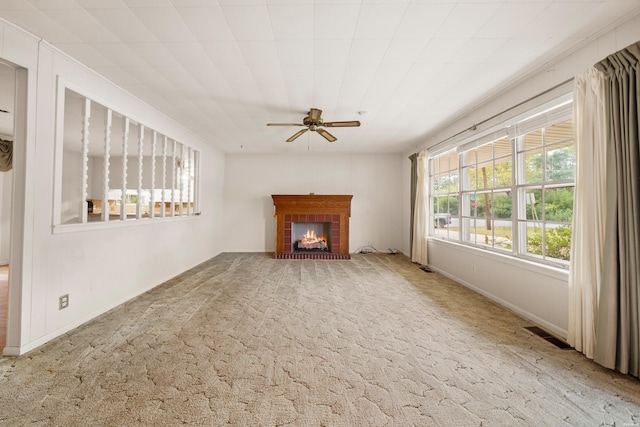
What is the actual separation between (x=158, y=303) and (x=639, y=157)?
447cm

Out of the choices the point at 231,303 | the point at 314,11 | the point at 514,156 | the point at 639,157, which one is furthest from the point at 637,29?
the point at 231,303

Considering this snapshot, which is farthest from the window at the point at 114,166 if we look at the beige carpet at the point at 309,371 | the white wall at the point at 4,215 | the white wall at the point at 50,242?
the beige carpet at the point at 309,371

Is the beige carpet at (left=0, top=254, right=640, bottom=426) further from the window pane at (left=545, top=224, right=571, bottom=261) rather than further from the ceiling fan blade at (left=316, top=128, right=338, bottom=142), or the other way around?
the ceiling fan blade at (left=316, top=128, right=338, bottom=142)

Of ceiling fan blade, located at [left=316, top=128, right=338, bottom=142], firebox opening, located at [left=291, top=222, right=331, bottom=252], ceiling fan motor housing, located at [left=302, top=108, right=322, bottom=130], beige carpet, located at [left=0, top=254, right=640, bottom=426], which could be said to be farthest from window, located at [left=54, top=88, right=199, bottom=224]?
firebox opening, located at [left=291, top=222, right=331, bottom=252]

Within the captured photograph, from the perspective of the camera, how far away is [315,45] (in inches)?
85.0

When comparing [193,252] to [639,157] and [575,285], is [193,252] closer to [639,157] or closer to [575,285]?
[575,285]

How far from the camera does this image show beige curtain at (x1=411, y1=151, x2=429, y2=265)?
4.98 metres

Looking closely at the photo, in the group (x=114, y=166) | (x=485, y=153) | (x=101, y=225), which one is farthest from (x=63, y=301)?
(x=114, y=166)

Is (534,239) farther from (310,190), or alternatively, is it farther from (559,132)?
(310,190)

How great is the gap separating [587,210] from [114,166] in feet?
31.2

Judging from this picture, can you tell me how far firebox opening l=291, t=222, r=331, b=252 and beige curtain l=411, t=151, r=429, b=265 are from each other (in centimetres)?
207

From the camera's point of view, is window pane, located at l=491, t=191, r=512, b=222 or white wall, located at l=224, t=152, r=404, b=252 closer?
window pane, located at l=491, t=191, r=512, b=222

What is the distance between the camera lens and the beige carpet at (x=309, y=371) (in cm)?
Result: 139

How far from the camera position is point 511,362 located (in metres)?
1.89
